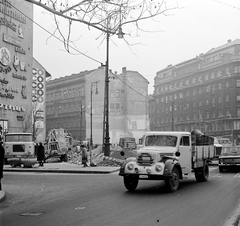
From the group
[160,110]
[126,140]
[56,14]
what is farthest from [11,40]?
[160,110]

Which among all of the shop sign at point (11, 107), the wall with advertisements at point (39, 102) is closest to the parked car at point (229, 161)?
the shop sign at point (11, 107)

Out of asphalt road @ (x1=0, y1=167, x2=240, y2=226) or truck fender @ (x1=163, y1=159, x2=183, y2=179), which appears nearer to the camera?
asphalt road @ (x1=0, y1=167, x2=240, y2=226)

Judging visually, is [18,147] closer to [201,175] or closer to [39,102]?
[201,175]

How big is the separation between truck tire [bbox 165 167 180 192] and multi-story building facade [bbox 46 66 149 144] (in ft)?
246

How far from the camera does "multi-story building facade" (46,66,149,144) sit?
90625 mm

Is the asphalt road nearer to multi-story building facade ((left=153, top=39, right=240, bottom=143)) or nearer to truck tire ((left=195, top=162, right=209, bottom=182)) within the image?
truck tire ((left=195, top=162, right=209, bottom=182))

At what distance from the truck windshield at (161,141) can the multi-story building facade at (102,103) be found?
73.5 m

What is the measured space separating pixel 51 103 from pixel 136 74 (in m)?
24.6

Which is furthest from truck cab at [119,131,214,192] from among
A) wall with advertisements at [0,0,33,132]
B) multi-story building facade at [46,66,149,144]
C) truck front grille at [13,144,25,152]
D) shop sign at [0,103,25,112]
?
multi-story building facade at [46,66,149,144]

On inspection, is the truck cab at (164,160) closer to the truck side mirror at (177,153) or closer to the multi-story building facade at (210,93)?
the truck side mirror at (177,153)

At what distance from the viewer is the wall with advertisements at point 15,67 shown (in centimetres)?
5275

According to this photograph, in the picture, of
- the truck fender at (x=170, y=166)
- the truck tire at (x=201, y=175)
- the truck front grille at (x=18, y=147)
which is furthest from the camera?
the truck front grille at (x=18, y=147)

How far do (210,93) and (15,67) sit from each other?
41324 mm

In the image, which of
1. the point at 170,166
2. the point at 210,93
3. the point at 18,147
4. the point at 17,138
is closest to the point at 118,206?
the point at 170,166
